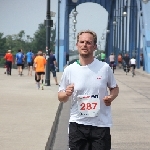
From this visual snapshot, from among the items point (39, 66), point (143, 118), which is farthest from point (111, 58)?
point (143, 118)

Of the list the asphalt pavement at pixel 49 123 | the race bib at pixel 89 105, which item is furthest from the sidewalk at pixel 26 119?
the race bib at pixel 89 105

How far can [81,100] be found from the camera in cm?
596

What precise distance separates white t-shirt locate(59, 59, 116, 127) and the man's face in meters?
0.12

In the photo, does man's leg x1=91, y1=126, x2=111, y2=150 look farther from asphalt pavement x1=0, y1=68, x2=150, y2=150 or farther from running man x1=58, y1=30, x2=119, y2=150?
asphalt pavement x1=0, y1=68, x2=150, y2=150

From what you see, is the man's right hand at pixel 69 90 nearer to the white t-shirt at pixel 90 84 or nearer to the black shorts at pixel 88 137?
the white t-shirt at pixel 90 84

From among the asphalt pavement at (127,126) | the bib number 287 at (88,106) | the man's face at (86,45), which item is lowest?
the asphalt pavement at (127,126)

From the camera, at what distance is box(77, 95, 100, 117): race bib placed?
589 centimetres

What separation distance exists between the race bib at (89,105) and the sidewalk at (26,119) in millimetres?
3485

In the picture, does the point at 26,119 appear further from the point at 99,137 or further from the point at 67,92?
the point at 67,92

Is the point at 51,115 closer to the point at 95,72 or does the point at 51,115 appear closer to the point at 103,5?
the point at 95,72

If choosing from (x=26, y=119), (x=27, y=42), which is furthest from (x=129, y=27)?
(x=27, y=42)

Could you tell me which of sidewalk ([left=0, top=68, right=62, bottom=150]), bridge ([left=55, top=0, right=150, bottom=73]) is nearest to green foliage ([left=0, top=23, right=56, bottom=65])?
bridge ([left=55, top=0, right=150, bottom=73])

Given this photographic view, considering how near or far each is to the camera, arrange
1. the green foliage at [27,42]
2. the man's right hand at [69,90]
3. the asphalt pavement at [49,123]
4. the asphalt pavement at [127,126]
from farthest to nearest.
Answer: the green foliage at [27,42], the asphalt pavement at [127,126], the asphalt pavement at [49,123], the man's right hand at [69,90]

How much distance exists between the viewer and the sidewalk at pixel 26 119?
9945mm
